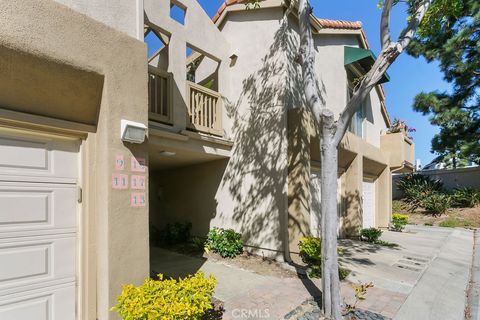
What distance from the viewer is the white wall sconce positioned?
11.5ft

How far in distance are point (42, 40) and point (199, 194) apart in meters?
6.51

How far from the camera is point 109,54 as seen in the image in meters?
3.46

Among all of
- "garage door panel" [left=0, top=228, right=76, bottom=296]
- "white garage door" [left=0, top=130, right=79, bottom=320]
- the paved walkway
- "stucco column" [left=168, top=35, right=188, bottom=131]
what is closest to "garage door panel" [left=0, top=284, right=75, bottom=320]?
"white garage door" [left=0, top=130, right=79, bottom=320]

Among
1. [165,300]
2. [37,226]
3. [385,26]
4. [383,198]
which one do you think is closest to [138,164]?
[37,226]

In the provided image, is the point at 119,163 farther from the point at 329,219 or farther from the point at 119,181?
the point at 329,219

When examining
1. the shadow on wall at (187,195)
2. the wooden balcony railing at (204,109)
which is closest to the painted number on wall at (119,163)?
the wooden balcony railing at (204,109)

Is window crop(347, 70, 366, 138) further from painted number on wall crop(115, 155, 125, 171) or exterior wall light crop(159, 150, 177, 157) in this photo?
painted number on wall crop(115, 155, 125, 171)

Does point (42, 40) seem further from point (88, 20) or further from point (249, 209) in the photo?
point (249, 209)

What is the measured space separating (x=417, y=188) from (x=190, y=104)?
57.6 ft

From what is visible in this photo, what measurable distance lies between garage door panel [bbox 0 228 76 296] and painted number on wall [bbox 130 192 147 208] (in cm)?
84

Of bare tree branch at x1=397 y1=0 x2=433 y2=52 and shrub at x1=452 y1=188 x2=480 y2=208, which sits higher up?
bare tree branch at x1=397 y1=0 x2=433 y2=52

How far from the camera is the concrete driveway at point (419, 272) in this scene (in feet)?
14.9

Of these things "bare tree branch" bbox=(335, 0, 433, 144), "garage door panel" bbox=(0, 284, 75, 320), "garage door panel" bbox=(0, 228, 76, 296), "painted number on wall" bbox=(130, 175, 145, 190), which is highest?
"bare tree branch" bbox=(335, 0, 433, 144)

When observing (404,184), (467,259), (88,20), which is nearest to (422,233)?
(467,259)
